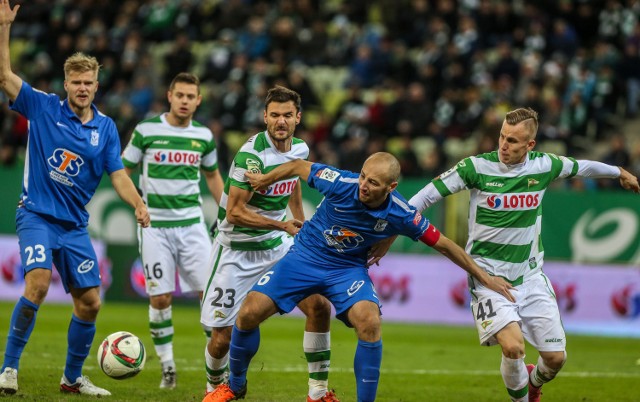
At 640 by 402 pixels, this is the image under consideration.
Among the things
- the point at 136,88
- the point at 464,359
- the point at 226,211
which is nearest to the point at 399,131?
the point at 136,88

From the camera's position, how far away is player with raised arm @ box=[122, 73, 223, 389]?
10.8 metres

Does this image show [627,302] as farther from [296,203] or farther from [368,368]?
[368,368]

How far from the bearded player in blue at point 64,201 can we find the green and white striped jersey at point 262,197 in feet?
2.60

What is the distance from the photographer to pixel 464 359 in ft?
44.0

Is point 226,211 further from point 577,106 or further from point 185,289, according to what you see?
point 577,106

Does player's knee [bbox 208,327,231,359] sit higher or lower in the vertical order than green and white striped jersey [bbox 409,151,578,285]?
lower

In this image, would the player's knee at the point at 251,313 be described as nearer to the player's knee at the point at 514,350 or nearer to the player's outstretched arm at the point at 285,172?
the player's outstretched arm at the point at 285,172

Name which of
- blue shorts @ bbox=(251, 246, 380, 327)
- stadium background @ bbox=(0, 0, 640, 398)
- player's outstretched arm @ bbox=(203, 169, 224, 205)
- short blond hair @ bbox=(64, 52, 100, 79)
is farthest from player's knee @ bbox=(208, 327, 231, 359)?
stadium background @ bbox=(0, 0, 640, 398)

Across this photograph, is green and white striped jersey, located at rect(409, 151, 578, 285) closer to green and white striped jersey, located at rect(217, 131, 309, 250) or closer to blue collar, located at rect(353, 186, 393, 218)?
blue collar, located at rect(353, 186, 393, 218)

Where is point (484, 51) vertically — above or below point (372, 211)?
above

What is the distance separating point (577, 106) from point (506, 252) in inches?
491

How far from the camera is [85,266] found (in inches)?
361

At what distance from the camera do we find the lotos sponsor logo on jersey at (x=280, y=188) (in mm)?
9094

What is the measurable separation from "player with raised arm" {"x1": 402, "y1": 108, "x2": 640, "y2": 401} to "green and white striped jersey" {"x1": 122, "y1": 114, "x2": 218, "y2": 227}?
3.15 m
